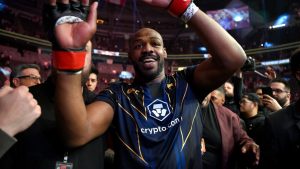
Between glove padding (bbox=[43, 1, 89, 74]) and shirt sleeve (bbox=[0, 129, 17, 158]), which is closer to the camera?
shirt sleeve (bbox=[0, 129, 17, 158])

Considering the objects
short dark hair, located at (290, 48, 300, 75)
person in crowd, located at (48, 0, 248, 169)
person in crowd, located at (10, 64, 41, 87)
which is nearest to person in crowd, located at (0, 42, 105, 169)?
person in crowd, located at (48, 0, 248, 169)

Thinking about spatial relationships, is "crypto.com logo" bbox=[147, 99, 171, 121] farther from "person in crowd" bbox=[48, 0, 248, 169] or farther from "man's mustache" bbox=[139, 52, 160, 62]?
"man's mustache" bbox=[139, 52, 160, 62]

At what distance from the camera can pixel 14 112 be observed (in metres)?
0.94

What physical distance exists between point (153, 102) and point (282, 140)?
87 centimetres

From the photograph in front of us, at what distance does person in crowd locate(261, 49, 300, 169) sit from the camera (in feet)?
5.88

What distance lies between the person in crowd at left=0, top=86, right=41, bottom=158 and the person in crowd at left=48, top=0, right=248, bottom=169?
0.79 feet

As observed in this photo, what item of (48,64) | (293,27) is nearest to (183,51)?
(293,27)

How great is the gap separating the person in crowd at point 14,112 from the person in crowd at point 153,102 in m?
0.24

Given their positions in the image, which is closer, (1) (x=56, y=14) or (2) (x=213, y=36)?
(1) (x=56, y=14)

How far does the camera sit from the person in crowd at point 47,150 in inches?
49.8

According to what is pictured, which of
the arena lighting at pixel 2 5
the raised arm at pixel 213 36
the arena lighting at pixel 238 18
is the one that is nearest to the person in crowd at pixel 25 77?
the raised arm at pixel 213 36

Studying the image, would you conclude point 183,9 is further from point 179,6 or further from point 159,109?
point 159,109

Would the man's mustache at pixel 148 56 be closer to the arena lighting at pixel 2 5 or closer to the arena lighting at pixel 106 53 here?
the arena lighting at pixel 2 5

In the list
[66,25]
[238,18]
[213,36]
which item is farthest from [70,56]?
[238,18]
